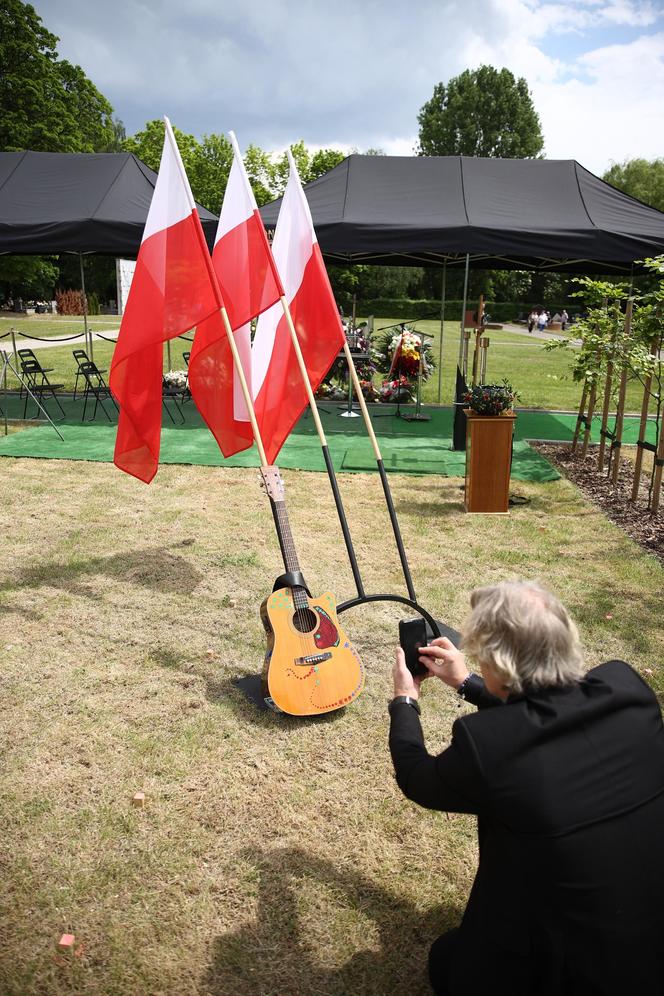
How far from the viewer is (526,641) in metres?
1.76

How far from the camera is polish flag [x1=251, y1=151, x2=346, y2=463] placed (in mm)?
4465

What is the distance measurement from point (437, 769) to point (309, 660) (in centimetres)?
179

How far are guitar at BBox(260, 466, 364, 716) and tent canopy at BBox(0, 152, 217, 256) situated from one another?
299 inches

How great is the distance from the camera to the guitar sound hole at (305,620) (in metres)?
3.57

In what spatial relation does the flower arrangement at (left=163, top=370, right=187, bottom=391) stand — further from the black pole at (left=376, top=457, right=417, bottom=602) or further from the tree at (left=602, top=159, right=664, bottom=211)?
the tree at (left=602, top=159, right=664, bottom=211)

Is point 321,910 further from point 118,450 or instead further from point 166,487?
point 166,487

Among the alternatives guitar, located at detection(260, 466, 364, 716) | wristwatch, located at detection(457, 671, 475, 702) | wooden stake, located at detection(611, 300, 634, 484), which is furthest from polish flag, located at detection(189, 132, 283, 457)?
wooden stake, located at detection(611, 300, 634, 484)

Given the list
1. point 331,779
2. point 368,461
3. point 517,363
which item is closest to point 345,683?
point 331,779

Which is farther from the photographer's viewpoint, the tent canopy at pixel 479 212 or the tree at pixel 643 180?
the tree at pixel 643 180

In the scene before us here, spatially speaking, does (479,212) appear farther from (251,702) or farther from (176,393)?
(251,702)

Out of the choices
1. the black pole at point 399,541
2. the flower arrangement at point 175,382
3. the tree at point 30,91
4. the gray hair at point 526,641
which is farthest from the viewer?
the tree at point 30,91

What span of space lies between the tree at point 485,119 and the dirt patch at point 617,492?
49946 mm

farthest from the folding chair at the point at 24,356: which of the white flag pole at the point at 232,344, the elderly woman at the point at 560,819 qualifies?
the elderly woman at the point at 560,819

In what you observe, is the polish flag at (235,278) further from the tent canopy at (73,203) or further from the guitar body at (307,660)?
the tent canopy at (73,203)
